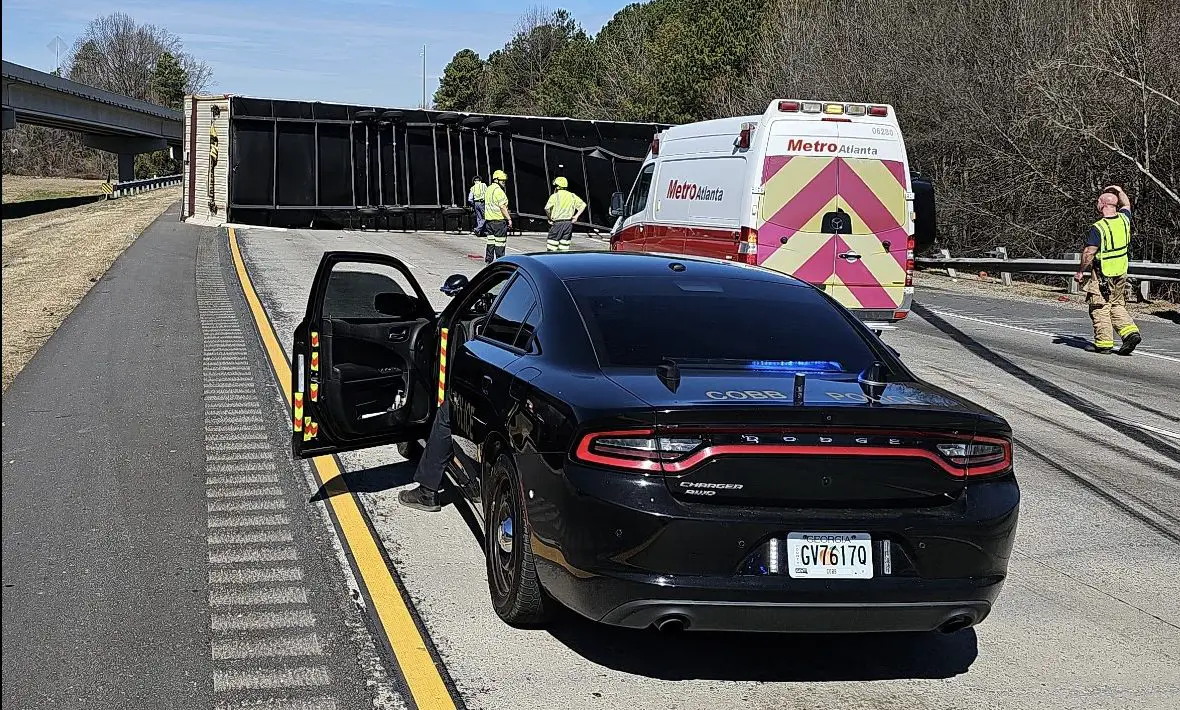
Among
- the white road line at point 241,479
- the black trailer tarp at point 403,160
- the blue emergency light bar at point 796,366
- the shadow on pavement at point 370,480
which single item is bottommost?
the shadow on pavement at point 370,480

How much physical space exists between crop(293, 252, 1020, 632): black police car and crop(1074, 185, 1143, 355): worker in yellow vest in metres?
9.86

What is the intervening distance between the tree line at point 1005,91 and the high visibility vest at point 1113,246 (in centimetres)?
1135

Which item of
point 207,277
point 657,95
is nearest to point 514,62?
point 657,95

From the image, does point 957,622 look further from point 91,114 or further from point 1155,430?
point 91,114

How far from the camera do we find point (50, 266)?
70.8 feet

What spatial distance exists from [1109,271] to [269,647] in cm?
1197

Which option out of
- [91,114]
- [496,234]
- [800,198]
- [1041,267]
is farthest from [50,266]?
[91,114]

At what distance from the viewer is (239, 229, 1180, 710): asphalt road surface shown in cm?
438

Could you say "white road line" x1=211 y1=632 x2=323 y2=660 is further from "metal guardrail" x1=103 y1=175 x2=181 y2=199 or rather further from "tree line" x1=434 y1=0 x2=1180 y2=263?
"metal guardrail" x1=103 y1=175 x2=181 y2=199

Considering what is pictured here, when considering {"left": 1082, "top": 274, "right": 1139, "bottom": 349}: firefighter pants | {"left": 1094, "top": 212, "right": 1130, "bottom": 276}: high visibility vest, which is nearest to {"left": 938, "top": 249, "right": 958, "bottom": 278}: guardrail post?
{"left": 1082, "top": 274, "right": 1139, "bottom": 349}: firefighter pants

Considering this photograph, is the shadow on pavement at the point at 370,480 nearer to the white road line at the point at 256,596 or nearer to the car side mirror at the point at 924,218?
the white road line at the point at 256,596

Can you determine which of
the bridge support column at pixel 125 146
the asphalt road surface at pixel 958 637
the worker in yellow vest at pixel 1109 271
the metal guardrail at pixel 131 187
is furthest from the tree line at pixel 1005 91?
the bridge support column at pixel 125 146

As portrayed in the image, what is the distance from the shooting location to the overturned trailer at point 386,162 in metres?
31.9

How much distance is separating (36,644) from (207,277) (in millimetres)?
14859
